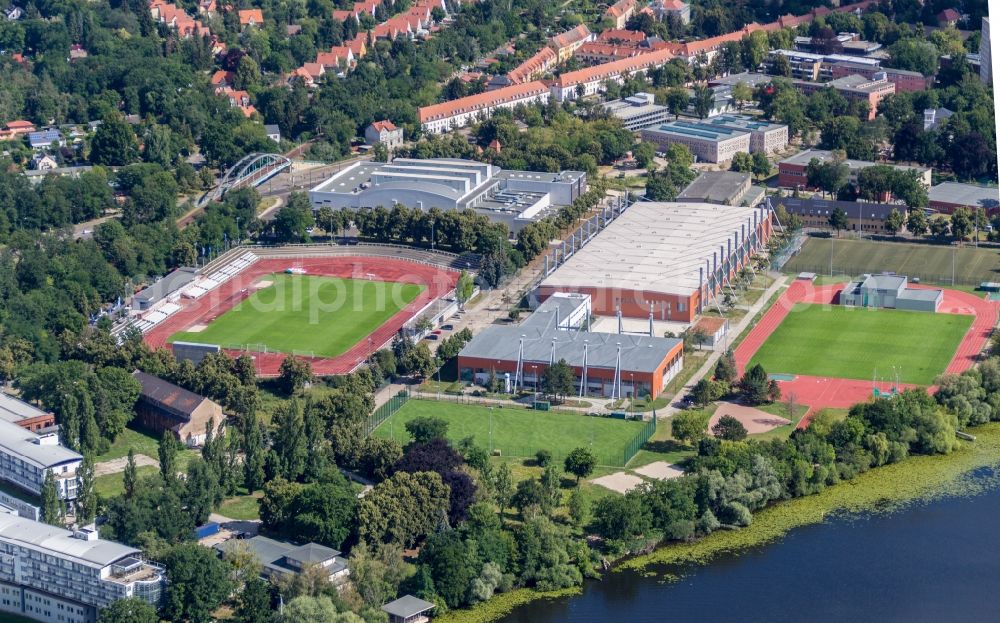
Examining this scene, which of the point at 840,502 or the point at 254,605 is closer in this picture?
the point at 254,605

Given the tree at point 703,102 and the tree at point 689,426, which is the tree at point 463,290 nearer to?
the tree at point 689,426

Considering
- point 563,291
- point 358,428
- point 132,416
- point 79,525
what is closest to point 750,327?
point 563,291

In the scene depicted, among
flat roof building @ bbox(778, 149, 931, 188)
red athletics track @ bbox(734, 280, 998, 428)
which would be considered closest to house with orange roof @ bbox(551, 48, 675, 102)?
flat roof building @ bbox(778, 149, 931, 188)

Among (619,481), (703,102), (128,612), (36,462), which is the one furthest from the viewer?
(703,102)

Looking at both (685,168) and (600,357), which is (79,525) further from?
(685,168)

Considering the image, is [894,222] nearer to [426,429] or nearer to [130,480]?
[426,429]

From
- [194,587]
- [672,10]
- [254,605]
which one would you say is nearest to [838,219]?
[254,605]

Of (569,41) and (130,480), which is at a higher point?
(569,41)
